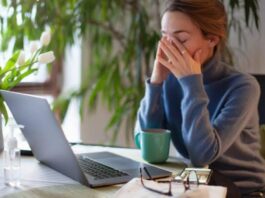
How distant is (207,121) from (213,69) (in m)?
0.24

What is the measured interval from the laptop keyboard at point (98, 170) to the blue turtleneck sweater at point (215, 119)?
255 millimetres

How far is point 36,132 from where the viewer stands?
115 cm

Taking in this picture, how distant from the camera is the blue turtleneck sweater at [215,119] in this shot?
1.25m

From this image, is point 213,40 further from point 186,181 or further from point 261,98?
point 186,181

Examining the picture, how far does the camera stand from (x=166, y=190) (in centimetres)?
92

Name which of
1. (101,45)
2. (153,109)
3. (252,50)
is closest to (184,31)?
(153,109)

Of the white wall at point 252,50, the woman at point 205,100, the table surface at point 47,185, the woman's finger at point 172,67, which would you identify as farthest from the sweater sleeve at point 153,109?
the white wall at point 252,50

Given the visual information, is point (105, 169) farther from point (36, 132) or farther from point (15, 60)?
point (15, 60)

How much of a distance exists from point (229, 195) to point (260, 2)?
1.07 m

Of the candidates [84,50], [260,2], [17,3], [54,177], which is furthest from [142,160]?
[84,50]

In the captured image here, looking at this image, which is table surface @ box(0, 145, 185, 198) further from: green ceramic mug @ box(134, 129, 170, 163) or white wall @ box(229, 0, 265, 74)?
white wall @ box(229, 0, 265, 74)

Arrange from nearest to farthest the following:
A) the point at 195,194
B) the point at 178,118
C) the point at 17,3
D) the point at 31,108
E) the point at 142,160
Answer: the point at 195,194 → the point at 31,108 → the point at 142,160 → the point at 178,118 → the point at 17,3

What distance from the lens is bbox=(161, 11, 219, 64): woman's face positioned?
4.37ft

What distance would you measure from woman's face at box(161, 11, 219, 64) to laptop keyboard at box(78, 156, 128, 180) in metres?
0.44
